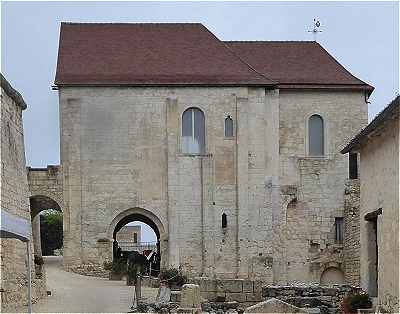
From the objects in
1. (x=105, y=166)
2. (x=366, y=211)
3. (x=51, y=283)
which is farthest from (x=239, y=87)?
(x=366, y=211)

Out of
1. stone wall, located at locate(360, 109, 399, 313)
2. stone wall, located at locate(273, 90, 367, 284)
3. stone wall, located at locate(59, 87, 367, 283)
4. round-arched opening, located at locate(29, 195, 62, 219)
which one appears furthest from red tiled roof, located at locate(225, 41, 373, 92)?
stone wall, located at locate(360, 109, 399, 313)

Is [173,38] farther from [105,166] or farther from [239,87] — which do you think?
[105,166]

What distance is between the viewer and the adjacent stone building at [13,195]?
22109mm

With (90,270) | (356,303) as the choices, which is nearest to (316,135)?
(90,270)

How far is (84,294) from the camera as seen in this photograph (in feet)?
97.4

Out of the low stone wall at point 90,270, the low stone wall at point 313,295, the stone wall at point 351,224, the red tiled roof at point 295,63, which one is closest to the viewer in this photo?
the low stone wall at point 313,295

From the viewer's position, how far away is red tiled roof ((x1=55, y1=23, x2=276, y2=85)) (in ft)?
137

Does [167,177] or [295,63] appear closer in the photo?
[167,177]

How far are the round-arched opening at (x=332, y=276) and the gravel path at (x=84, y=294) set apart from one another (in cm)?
1019

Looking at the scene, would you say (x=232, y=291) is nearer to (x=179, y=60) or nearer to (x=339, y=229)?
(x=339, y=229)

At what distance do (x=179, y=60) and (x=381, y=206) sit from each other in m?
21.7

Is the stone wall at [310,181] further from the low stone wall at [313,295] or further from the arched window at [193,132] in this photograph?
the low stone wall at [313,295]

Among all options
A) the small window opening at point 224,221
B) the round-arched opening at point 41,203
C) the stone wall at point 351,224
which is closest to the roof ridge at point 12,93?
the round-arched opening at point 41,203

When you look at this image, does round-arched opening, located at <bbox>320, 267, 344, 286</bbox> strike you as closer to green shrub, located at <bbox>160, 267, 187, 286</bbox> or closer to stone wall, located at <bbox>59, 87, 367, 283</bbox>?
stone wall, located at <bbox>59, 87, 367, 283</bbox>
